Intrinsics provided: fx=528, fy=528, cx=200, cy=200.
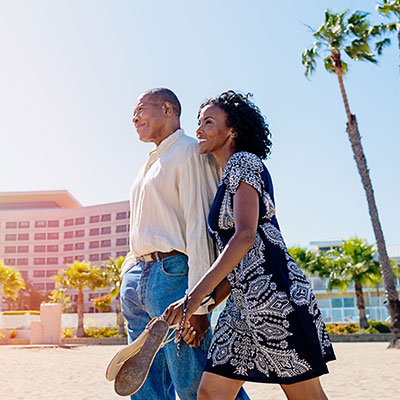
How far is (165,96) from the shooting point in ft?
9.26

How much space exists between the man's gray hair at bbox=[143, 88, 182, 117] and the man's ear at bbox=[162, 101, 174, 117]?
0.01m

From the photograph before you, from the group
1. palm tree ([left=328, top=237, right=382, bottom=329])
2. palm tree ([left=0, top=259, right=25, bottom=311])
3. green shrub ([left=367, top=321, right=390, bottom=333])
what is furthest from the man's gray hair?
palm tree ([left=0, top=259, right=25, bottom=311])

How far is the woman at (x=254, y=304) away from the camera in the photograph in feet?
6.45

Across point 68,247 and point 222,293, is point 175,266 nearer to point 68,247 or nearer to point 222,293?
point 222,293

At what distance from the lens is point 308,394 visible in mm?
1965

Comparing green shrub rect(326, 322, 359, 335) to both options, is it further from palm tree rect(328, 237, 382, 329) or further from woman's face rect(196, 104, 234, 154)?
woman's face rect(196, 104, 234, 154)

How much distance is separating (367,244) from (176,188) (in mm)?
29278

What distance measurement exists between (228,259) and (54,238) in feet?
294

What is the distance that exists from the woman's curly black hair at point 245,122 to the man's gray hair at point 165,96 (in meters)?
0.43

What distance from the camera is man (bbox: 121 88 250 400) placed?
2.33m

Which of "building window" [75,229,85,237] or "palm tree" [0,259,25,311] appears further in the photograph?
"building window" [75,229,85,237]

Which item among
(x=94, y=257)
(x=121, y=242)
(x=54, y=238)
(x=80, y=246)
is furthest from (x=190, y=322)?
(x=54, y=238)

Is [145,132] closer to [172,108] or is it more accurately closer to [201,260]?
[172,108]

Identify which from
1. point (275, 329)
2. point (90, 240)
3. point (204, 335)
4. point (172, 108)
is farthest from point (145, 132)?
point (90, 240)
